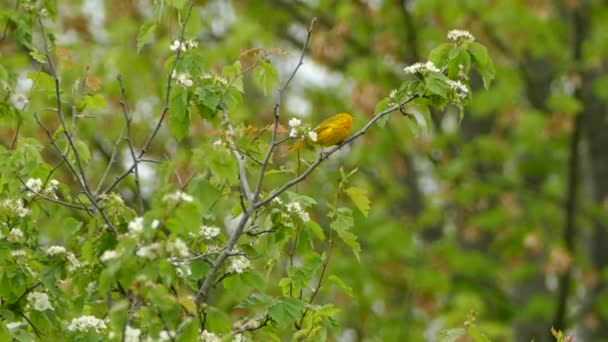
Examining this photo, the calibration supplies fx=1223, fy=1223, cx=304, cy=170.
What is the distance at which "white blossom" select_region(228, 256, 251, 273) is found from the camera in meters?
4.28

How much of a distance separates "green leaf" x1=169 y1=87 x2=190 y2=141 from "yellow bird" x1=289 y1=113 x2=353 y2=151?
0.42m

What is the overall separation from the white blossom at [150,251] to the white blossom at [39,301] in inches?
29.7

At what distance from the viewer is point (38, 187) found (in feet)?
14.5

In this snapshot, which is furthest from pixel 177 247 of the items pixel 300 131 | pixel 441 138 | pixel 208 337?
→ pixel 441 138

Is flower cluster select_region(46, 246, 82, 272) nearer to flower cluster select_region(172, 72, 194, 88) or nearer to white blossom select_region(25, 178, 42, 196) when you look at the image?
white blossom select_region(25, 178, 42, 196)

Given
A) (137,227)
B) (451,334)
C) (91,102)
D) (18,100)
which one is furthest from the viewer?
(18,100)

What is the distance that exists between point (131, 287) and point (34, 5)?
67.6 inches

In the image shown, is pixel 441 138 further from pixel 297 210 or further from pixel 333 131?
pixel 297 210

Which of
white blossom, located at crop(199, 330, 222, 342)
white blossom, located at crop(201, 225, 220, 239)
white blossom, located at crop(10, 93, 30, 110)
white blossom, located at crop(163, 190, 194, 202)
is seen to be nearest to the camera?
white blossom, located at crop(163, 190, 194, 202)

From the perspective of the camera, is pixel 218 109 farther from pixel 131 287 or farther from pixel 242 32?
pixel 242 32

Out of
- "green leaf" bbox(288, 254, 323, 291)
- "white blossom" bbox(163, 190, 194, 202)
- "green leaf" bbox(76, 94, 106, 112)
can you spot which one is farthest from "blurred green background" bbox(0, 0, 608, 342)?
"white blossom" bbox(163, 190, 194, 202)

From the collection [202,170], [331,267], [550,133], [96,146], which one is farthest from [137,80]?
[202,170]

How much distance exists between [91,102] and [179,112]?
24.2 inches

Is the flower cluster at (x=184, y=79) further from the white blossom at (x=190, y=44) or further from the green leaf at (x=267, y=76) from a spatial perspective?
the green leaf at (x=267, y=76)
